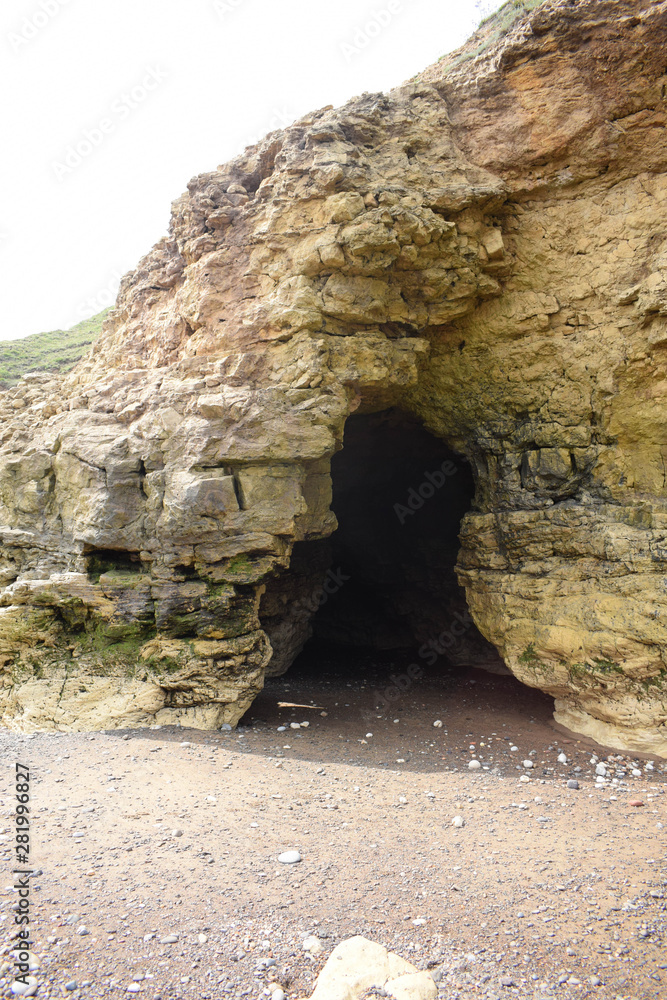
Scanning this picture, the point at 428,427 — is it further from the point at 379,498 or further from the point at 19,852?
the point at 19,852

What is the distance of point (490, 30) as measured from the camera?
778 cm

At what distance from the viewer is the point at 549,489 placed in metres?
7.00

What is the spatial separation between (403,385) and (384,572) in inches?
203

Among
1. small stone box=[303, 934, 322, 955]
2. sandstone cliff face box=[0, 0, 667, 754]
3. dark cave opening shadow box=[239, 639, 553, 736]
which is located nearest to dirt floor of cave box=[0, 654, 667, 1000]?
small stone box=[303, 934, 322, 955]

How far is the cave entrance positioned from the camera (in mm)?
9828

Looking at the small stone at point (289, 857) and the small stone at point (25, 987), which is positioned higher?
the small stone at point (25, 987)

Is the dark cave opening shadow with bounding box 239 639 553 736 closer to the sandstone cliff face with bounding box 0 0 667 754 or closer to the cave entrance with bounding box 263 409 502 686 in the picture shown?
the cave entrance with bounding box 263 409 502 686

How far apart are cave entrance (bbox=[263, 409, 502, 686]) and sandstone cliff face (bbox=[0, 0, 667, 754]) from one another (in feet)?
7.82

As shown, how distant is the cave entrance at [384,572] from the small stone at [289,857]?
5223mm

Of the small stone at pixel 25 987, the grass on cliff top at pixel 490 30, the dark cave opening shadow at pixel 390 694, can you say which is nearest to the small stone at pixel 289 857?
the small stone at pixel 25 987

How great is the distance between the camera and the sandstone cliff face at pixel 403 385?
635 centimetres

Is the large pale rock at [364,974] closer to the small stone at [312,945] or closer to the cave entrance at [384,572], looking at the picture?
the small stone at [312,945]

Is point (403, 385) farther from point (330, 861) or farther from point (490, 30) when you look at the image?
point (330, 861)

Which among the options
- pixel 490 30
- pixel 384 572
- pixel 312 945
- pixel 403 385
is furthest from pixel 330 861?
pixel 490 30
